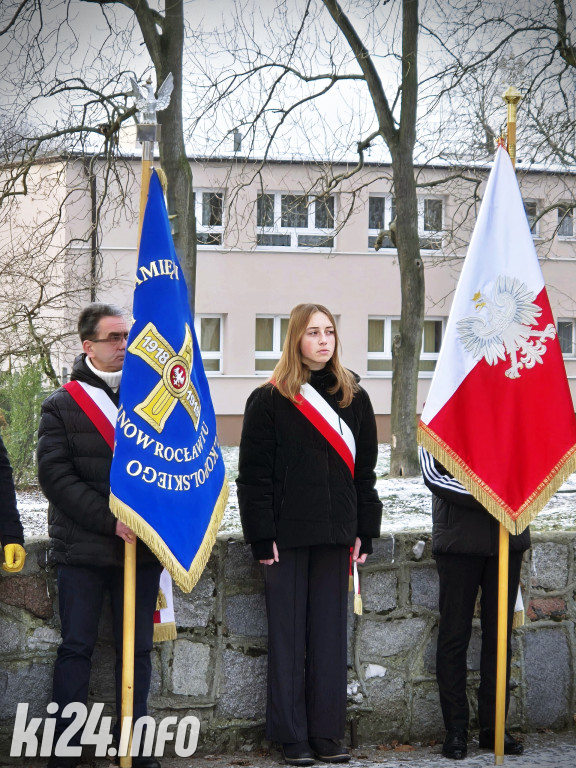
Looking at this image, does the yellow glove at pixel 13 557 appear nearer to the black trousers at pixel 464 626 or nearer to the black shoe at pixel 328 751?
the black shoe at pixel 328 751

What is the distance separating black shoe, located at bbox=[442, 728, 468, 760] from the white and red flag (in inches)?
44.8

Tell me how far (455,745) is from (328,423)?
61.4 inches

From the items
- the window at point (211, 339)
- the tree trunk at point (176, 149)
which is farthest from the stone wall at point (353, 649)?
the window at point (211, 339)

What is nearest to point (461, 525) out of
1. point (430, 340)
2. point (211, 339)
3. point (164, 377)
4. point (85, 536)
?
point (164, 377)

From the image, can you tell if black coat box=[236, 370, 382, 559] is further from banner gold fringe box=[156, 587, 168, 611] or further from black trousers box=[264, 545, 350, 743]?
banner gold fringe box=[156, 587, 168, 611]

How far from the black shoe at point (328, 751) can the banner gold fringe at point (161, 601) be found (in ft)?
2.89

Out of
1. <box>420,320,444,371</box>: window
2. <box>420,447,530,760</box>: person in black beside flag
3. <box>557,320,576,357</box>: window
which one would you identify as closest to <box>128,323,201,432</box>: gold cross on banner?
<box>420,447,530,760</box>: person in black beside flag

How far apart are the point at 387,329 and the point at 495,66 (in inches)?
604

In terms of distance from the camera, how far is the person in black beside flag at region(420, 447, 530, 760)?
436 centimetres

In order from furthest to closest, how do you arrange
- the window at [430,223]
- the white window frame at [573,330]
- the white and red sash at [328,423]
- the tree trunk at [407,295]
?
the white window frame at [573,330], the window at [430,223], the tree trunk at [407,295], the white and red sash at [328,423]

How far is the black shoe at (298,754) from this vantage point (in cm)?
418

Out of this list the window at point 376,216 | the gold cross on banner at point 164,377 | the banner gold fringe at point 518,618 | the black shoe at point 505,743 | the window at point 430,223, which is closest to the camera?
the gold cross on banner at point 164,377

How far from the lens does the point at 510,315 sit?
447 cm

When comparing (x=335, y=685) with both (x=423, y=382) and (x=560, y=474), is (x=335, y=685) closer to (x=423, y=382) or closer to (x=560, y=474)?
(x=560, y=474)
